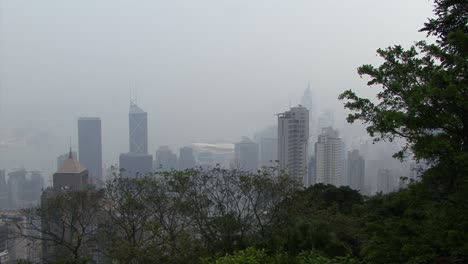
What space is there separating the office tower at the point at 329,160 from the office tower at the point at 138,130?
737 centimetres

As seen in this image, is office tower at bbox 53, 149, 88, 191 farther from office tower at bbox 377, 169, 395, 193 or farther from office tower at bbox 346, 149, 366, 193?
office tower at bbox 346, 149, 366, 193

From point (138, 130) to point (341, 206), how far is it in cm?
1499

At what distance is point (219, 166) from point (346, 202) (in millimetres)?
4699

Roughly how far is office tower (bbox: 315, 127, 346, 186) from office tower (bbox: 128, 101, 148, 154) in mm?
7372

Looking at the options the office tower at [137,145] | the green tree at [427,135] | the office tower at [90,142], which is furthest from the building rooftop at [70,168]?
the green tree at [427,135]

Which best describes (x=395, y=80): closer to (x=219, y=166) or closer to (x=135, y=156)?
(x=219, y=166)

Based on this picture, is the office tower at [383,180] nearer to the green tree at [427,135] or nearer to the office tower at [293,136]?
the office tower at [293,136]

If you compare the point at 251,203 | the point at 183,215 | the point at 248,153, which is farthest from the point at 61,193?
the point at 248,153

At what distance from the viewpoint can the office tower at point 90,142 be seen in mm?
20859

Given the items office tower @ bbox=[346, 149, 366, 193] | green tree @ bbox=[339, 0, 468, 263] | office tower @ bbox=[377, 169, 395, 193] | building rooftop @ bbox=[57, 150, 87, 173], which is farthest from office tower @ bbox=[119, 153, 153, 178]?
green tree @ bbox=[339, 0, 468, 263]

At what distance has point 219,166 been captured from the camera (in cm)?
910

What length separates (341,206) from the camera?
12188mm

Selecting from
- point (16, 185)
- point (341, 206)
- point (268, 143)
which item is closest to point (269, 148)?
point (268, 143)

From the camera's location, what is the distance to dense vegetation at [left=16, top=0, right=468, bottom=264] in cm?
395
